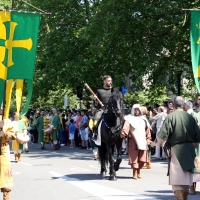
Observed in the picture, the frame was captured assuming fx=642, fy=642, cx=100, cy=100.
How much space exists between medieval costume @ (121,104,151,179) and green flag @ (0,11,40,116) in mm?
4911

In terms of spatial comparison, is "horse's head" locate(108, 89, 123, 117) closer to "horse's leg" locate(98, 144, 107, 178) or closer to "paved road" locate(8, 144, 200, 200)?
"horse's leg" locate(98, 144, 107, 178)

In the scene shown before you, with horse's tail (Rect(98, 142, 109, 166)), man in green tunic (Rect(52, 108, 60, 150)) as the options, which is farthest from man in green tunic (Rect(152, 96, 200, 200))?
man in green tunic (Rect(52, 108, 60, 150))

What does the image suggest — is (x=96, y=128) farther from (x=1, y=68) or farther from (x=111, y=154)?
(x=1, y=68)

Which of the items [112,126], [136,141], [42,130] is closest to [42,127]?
[42,130]

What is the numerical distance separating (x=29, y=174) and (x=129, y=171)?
2.73 metres

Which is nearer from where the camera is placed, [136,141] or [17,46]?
[17,46]

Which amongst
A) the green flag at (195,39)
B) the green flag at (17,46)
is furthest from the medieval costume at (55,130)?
the green flag at (17,46)

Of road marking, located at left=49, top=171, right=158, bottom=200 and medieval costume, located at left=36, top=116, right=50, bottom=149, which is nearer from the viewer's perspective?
road marking, located at left=49, top=171, right=158, bottom=200

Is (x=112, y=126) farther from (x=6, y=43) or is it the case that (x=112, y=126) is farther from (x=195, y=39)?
(x=6, y=43)

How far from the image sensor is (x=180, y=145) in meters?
9.91

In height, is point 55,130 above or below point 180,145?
above

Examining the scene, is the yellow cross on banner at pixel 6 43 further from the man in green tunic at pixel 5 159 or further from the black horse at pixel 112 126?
the black horse at pixel 112 126

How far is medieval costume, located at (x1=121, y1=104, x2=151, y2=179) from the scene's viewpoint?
15.0 metres

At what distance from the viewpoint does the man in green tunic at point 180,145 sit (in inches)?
386
